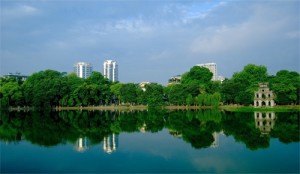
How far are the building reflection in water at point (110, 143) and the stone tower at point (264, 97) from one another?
33.7 metres

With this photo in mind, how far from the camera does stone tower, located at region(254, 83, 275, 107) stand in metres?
47.3

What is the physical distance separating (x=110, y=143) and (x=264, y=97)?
36913mm

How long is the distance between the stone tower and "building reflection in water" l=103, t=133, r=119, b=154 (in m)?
33.7

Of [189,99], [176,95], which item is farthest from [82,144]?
[176,95]

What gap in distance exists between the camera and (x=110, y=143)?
15.9 metres

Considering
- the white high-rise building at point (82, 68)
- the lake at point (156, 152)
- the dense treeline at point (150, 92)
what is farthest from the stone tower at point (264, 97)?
the white high-rise building at point (82, 68)

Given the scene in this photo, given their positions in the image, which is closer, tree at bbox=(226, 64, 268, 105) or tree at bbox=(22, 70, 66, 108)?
tree at bbox=(226, 64, 268, 105)

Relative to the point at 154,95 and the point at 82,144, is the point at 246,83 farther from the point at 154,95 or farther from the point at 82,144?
the point at 82,144

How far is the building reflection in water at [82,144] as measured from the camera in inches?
563

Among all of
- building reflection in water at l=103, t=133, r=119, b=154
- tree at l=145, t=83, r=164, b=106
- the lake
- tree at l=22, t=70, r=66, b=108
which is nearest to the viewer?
the lake

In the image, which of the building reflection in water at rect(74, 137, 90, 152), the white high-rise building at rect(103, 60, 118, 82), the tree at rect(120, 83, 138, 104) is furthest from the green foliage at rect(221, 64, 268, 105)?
the white high-rise building at rect(103, 60, 118, 82)

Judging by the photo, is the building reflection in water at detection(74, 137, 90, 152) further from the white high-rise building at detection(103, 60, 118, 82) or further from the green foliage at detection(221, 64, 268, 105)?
the white high-rise building at detection(103, 60, 118, 82)

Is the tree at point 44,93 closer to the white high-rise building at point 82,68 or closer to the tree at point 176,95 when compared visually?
the tree at point 176,95

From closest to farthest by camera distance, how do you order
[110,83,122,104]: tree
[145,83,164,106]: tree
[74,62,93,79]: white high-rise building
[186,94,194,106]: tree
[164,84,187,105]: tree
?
1. [186,94,194,106]: tree
2. [164,84,187,105]: tree
3. [145,83,164,106]: tree
4. [110,83,122,104]: tree
5. [74,62,93,79]: white high-rise building
